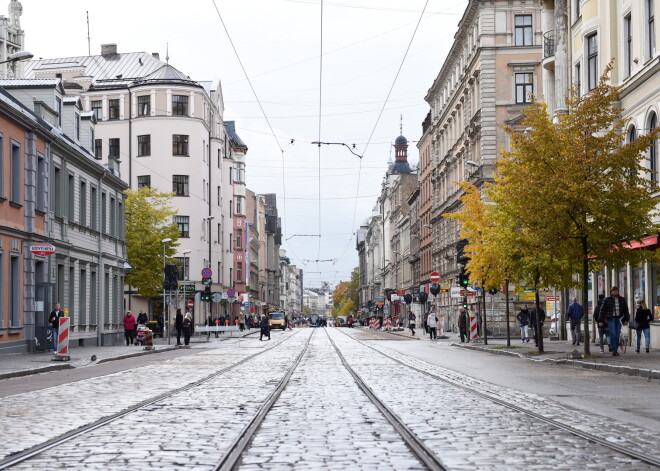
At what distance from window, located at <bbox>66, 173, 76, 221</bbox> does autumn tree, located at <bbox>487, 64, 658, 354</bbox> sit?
19.4 m

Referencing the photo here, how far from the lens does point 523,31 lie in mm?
58031

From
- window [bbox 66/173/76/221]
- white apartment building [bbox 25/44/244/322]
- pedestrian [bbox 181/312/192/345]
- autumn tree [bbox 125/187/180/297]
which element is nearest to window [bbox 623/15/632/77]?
pedestrian [bbox 181/312/192/345]

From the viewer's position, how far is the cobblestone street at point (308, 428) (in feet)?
27.5

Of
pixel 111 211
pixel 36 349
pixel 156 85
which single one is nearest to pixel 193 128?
pixel 156 85

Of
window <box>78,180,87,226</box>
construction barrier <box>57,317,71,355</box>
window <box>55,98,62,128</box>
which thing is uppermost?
window <box>55,98,62,128</box>

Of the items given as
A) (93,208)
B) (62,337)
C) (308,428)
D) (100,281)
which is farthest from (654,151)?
(100,281)

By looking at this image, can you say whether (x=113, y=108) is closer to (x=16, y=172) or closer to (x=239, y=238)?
(x=239, y=238)

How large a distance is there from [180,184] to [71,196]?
37127 mm

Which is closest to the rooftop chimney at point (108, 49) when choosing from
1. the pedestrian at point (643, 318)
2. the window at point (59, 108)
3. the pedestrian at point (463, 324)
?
the window at point (59, 108)

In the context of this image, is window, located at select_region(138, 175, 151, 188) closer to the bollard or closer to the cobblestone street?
the bollard

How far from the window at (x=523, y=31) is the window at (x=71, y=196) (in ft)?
95.9

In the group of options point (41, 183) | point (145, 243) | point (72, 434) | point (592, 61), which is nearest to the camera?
point (72, 434)

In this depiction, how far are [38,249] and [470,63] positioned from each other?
126ft

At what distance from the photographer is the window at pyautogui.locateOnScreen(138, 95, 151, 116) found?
75.9 m
